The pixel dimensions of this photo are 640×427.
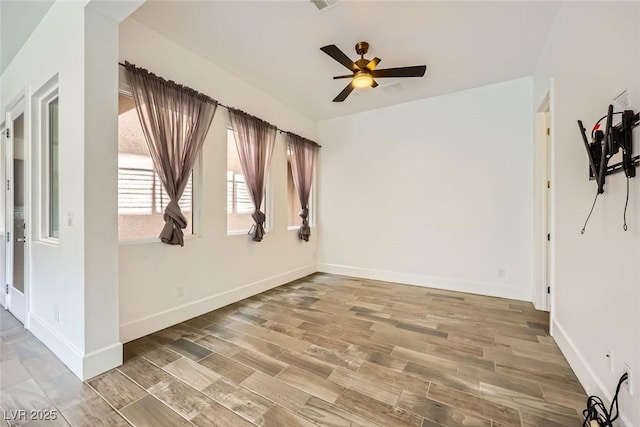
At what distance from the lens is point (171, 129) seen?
2693 mm

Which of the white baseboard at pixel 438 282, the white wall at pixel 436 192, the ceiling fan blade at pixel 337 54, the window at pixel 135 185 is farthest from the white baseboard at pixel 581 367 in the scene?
the window at pixel 135 185

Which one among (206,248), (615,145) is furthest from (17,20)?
(615,145)

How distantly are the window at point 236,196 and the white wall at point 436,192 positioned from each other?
5.93 ft

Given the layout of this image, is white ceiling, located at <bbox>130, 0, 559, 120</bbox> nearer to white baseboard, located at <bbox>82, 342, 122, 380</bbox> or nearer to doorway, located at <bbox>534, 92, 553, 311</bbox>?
doorway, located at <bbox>534, 92, 553, 311</bbox>

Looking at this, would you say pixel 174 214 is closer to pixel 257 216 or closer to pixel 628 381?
pixel 257 216

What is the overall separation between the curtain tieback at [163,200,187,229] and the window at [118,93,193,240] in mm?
175

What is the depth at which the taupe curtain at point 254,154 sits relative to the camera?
11.6 ft

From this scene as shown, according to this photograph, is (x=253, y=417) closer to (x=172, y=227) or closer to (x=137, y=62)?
(x=172, y=227)

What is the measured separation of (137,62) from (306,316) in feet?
10.1

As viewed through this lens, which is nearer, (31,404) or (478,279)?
(31,404)

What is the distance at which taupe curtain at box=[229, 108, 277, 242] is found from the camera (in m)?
3.53

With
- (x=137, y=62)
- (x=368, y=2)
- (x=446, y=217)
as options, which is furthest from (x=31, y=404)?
(x=446, y=217)

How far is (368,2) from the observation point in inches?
89.3

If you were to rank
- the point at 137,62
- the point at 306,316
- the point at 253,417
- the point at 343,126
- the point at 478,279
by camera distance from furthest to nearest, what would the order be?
the point at 343,126, the point at 478,279, the point at 306,316, the point at 137,62, the point at 253,417
